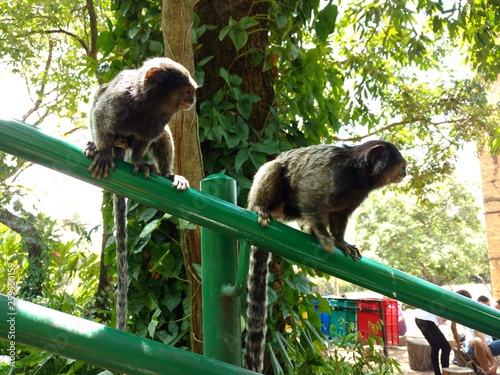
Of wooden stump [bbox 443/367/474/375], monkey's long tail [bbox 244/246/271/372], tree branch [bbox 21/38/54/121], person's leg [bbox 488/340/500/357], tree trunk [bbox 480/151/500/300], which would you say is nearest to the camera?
monkey's long tail [bbox 244/246/271/372]

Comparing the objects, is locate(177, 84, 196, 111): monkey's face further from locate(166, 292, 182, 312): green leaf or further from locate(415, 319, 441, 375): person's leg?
locate(415, 319, 441, 375): person's leg

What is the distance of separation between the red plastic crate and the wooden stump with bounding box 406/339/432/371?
0.51 m

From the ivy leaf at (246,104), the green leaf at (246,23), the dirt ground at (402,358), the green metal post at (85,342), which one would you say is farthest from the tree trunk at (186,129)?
the dirt ground at (402,358)

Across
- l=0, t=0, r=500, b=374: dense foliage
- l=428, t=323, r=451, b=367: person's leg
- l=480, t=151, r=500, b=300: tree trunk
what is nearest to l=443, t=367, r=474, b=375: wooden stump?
l=428, t=323, r=451, b=367: person's leg

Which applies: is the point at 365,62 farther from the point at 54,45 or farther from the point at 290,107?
the point at 54,45

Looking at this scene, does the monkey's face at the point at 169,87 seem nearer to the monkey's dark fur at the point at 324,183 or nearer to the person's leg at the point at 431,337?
the monkey's dark fur at the point at 324,183

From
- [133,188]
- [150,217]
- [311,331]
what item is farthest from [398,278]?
[311,331]

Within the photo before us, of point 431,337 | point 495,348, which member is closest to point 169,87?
point 431,337

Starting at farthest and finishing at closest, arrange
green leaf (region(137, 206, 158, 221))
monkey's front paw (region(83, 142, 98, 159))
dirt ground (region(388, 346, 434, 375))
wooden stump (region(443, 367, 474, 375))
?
dirt ground (region(388, 346, 434, 375))
wooden stump (region(443, 367, 474, 375))
green leaf (region(137, 206, 158, 221))
monkey's front paw (region(83, 142, 98, 159))

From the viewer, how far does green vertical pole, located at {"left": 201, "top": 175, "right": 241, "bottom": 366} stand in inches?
56.6

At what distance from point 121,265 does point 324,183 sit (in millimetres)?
980

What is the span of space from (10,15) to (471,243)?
19582 millimetres

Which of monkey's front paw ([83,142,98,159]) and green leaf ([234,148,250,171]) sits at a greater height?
green leaf ([234,148,250,171])

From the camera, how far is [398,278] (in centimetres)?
144
